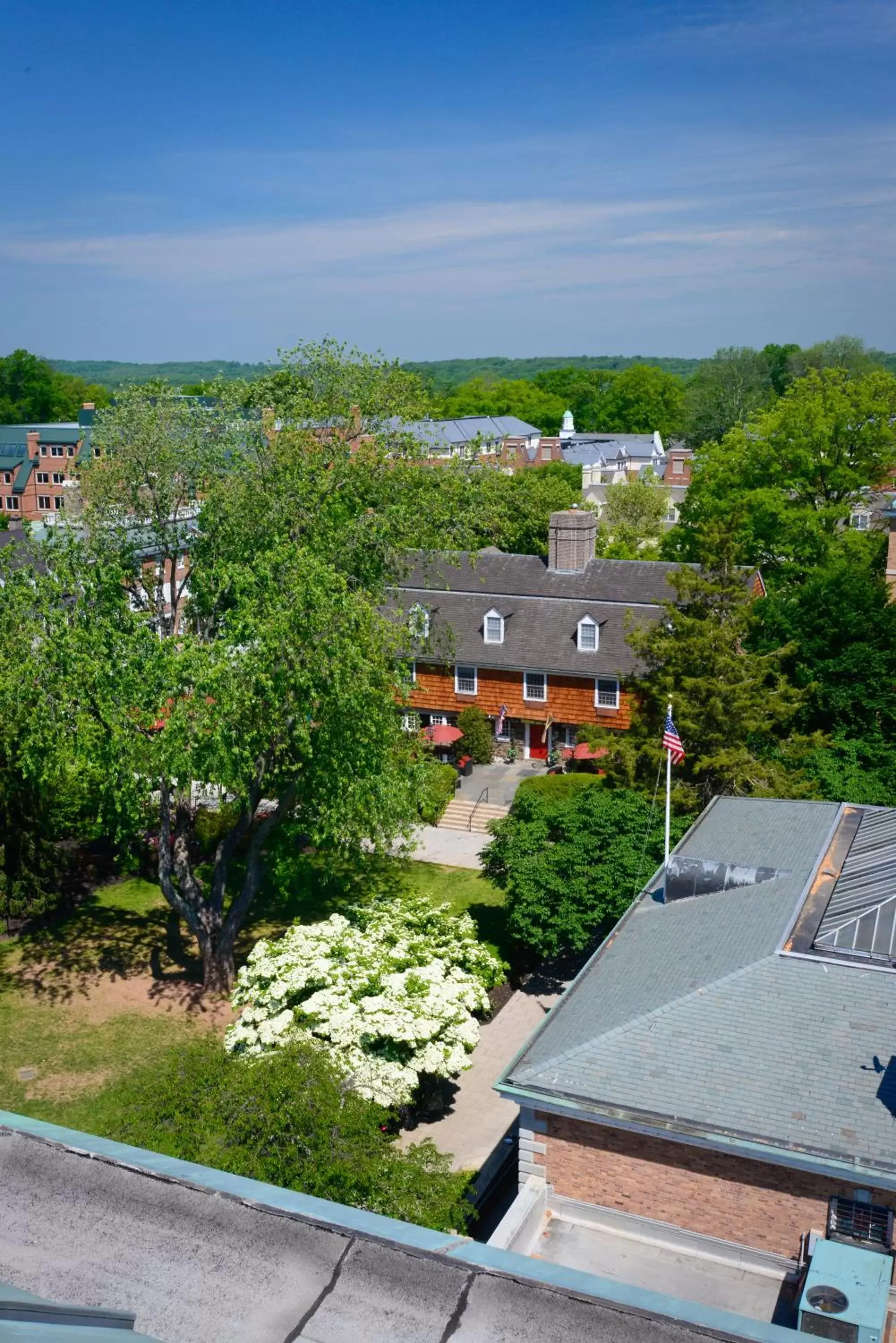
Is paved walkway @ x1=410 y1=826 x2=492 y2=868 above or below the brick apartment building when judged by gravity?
below

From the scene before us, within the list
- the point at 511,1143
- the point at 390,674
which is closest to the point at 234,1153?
the point at 511,1143

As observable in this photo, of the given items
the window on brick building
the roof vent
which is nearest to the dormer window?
the roof vent

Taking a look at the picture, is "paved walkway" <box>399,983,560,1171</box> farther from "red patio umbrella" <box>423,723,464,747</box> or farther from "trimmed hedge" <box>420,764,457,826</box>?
"red patio umbrella" <box>423,723,464,747</box>

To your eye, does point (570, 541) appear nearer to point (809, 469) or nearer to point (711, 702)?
point (809, 469)

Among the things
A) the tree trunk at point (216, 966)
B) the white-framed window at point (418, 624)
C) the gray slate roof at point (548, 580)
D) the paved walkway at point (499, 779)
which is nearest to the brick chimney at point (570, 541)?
the gray slate roof at point (548, 580)

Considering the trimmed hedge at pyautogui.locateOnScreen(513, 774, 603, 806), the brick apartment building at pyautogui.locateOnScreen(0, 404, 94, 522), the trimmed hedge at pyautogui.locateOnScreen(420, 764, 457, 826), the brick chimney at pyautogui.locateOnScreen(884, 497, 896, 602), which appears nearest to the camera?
the trimmed hedge at pyautogui.locateOnScreen(420, 764, 457, 826)

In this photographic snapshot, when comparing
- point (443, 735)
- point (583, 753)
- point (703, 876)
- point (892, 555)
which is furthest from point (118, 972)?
point (892, 555)

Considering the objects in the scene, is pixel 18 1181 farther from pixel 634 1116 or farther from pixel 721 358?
pixel 721 358
